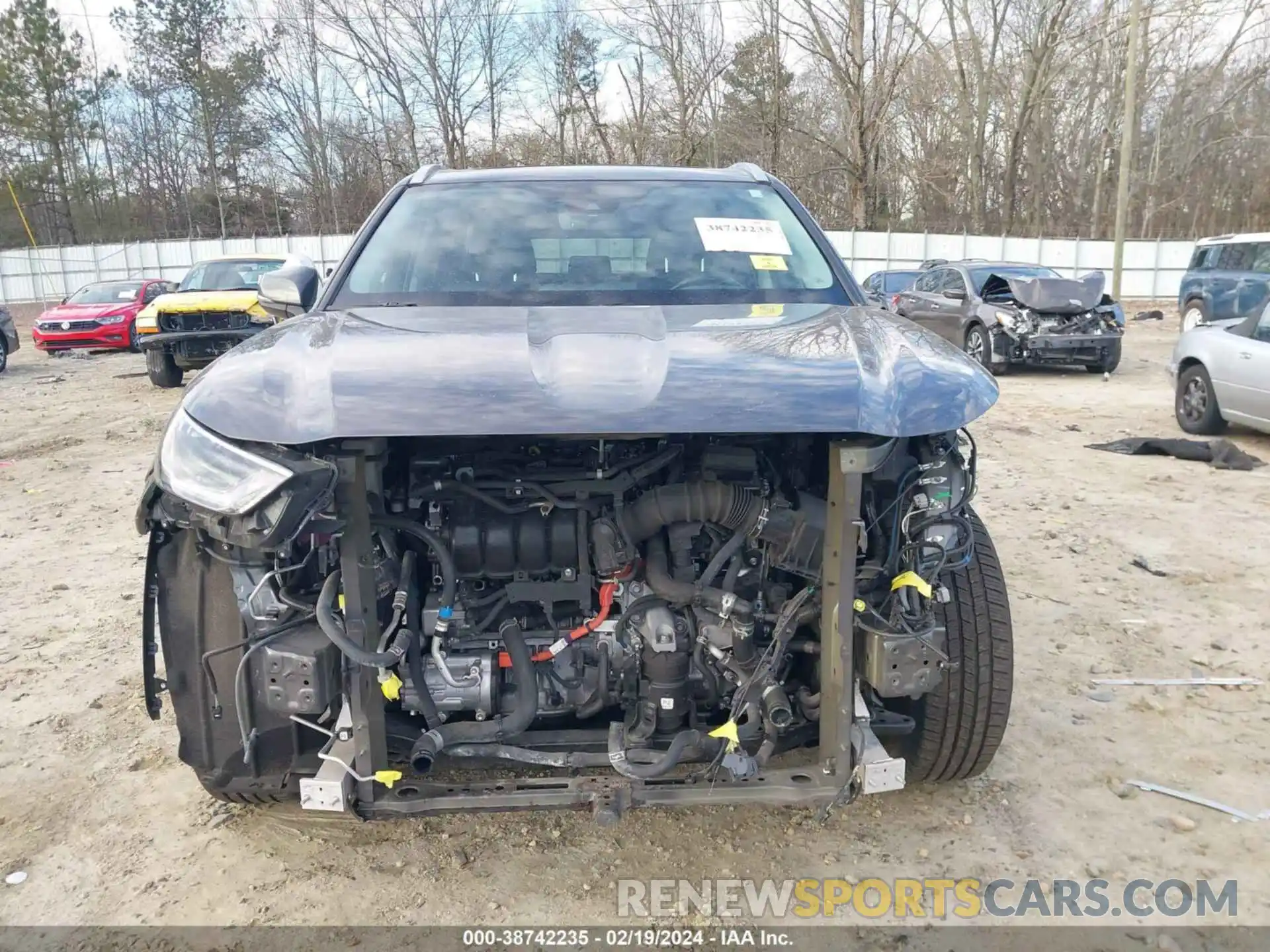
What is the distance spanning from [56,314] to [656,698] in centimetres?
1805

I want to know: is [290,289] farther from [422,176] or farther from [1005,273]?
[1005,273]

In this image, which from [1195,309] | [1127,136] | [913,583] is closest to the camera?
[913,583]

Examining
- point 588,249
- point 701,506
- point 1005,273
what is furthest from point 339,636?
point 1005,273

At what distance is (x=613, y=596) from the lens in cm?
248

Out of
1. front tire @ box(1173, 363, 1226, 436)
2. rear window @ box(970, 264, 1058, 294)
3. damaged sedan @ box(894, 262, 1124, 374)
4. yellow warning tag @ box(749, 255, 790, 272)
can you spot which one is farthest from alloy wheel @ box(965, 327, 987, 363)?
yellow warning tag @ box(749, 255, 790, 272)

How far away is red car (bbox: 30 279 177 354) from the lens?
1641 centimetres

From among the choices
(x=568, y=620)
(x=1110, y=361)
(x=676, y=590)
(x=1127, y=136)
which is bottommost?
(x=1110, y=361)

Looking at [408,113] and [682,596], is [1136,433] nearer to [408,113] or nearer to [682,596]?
[682,596]

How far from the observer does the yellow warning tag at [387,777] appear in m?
2.20

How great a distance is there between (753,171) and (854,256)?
2716 centimetres

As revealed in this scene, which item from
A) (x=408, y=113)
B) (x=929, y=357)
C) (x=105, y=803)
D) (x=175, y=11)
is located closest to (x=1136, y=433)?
(x=929, y=357)

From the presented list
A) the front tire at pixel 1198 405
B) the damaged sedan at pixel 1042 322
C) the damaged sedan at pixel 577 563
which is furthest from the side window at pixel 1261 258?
the damaged sedan at pixel 577 563

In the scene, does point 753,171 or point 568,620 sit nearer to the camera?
point 568,620

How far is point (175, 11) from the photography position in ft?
122
